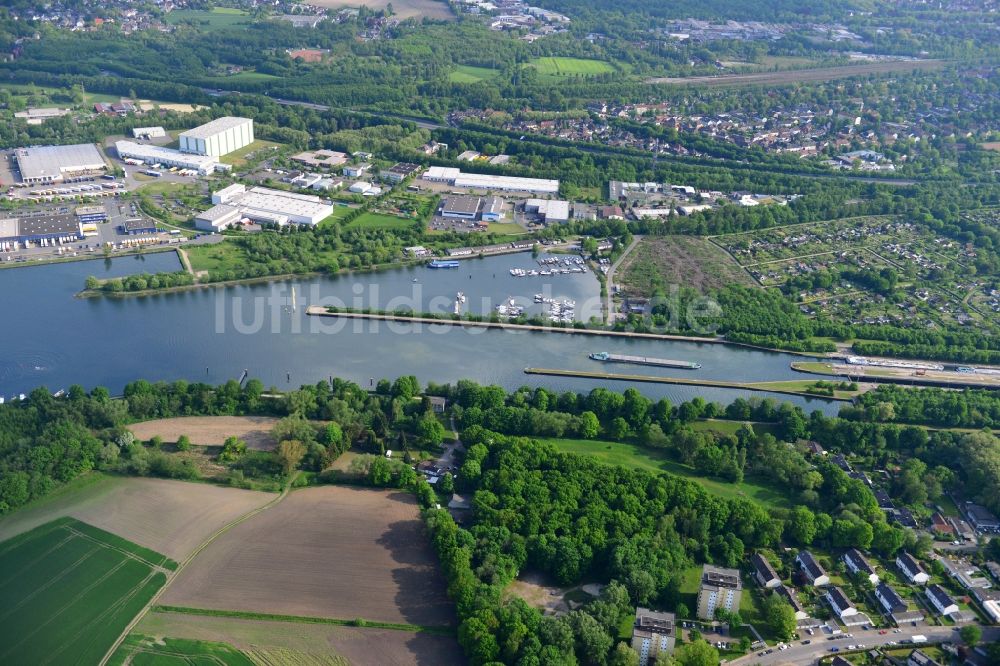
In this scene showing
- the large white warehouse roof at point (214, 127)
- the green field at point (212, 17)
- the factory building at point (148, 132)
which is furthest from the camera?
the green field at point (212, 17)

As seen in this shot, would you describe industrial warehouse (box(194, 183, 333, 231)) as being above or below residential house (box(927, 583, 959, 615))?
above

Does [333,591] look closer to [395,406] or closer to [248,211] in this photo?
[395,406]

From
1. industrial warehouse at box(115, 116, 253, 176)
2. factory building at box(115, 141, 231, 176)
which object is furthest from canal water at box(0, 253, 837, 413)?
industrial warehouse at box(115, 116, 253, 176)

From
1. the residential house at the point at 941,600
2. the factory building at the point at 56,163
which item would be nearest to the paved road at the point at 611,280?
the residential house at the point at 941,600

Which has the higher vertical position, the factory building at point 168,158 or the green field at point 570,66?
the green field at point 570,66

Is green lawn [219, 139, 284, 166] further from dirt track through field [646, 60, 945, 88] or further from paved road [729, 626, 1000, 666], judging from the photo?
paved road [729, 626, 1000, 666]

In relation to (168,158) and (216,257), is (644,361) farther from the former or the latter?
(168,158)

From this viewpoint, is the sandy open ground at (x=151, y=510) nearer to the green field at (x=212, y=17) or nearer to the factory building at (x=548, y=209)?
the factory building at (x=548, y=209)
